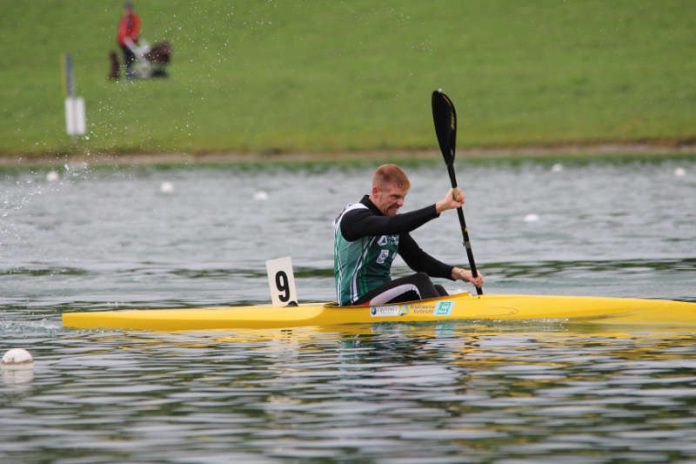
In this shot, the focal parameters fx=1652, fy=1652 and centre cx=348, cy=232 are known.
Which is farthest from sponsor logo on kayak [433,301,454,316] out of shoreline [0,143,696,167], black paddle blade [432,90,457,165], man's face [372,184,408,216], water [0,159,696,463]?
shoreline [0,143,696,167]

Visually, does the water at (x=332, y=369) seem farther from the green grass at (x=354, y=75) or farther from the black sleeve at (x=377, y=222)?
the green grass at (x=354, y=75)

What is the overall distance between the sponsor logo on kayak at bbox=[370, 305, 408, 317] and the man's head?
3.08ft

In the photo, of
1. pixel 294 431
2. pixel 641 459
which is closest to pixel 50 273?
pixel 294 431

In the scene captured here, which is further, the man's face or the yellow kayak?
the yellow kayak

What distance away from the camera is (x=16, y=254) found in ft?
90.3

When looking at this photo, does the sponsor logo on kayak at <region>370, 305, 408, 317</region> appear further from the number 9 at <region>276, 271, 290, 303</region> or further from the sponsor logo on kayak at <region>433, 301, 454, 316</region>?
the number 9 at <region>276, 271, 290, 303</region>

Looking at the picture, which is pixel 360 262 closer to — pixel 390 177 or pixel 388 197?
pixel 388 197

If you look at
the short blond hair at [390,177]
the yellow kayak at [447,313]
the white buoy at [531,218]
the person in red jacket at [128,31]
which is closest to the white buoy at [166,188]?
the white buoy at [531,218]

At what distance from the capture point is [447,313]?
1576 centimetres

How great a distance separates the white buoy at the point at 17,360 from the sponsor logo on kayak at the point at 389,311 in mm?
3478

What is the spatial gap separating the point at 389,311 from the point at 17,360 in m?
3.71

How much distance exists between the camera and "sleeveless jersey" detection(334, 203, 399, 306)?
15.7 m

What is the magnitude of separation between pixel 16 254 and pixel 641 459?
19.3 metres

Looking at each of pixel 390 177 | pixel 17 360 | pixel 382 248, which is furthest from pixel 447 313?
pixel 17 360
